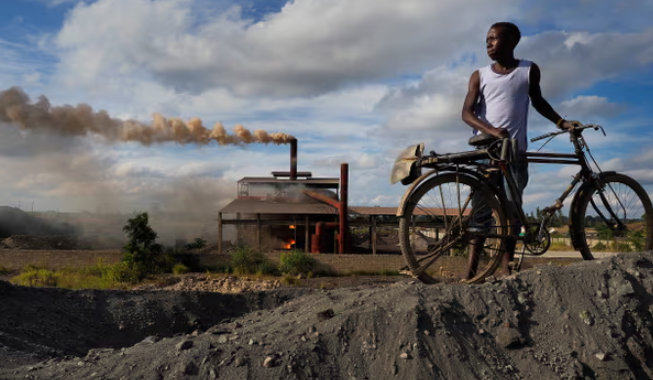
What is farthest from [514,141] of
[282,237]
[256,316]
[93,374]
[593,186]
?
[282,237]

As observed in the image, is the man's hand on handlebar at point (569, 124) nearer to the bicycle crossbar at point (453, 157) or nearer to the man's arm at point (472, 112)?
the man's arm at point (472, 112)

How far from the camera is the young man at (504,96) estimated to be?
466cm

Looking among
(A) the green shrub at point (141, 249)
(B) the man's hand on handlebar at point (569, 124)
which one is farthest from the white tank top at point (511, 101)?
(A) the green shrub at point (141, 249)

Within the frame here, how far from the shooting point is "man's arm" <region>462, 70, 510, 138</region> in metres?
4.48

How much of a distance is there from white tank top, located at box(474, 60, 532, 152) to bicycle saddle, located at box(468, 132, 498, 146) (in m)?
0.26

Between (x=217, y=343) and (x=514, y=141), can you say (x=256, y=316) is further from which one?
(x=514, y=141)

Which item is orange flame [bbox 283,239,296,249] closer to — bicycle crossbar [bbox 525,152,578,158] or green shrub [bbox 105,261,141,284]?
green shrub [bbox 105,261,141,284]

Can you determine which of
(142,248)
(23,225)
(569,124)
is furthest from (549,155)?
(23,225)

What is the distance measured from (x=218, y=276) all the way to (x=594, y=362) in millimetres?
16782

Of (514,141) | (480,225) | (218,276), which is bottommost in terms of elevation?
(218,276)

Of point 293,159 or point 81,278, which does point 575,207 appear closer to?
point 81,278

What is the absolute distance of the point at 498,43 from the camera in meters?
4.77

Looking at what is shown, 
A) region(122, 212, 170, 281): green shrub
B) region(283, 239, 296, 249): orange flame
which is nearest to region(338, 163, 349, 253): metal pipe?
region(283, 239, 296, 249): orange flame

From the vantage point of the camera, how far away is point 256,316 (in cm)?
481
